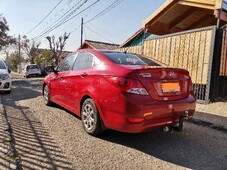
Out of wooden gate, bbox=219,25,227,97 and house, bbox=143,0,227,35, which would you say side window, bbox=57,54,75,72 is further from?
house, bbox=143,0,227,35

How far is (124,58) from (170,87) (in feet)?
3.57

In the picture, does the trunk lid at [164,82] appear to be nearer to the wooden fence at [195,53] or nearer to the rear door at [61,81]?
the rear door at [61,81]

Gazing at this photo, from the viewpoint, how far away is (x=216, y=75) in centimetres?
742

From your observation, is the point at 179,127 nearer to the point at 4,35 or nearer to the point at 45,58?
the point at 4,35

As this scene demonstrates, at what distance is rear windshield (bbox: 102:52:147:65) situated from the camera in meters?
4.33

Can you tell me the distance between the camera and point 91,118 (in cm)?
437

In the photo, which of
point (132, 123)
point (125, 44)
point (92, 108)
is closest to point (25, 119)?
point (92, 108)

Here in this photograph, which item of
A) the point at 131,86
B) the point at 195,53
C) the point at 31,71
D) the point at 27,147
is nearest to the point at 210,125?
the point at 131,86

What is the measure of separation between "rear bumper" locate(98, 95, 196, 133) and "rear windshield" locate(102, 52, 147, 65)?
0.86 metres

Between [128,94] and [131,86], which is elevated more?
[131,86]

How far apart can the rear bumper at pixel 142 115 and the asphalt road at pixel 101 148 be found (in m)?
0.40

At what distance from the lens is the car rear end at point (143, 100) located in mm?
3578

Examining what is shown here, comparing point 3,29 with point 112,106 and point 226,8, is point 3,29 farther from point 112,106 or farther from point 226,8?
point 112,106

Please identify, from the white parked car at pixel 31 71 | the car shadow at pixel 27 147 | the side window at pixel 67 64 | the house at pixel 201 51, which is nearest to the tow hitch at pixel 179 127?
the car shadow at pixel 27 147
